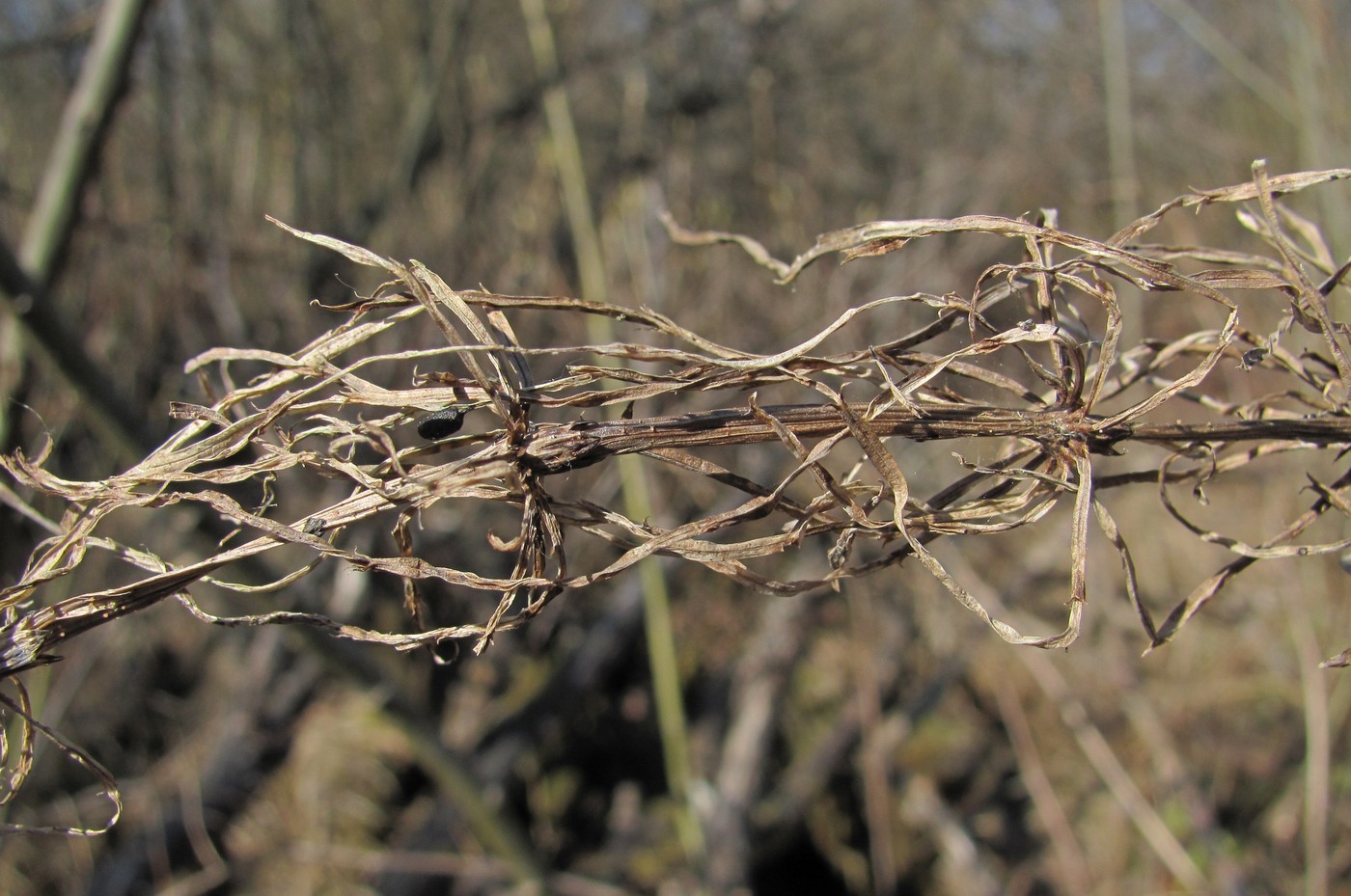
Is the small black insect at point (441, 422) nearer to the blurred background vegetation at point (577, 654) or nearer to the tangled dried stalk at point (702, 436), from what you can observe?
the tangled dried stalk at point (702, 436)

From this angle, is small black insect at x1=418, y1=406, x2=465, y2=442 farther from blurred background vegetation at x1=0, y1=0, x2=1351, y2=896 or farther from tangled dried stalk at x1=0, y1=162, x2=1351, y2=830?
blurred background vegetation at x1=0, y1=0, x2=1351, y2=896

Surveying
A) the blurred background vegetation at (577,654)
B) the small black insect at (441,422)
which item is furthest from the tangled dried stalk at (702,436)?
the blurred background vegetation at (577,654)

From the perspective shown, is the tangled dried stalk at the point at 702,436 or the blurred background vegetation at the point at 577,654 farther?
the blurred background vegetation at the point at 577,654

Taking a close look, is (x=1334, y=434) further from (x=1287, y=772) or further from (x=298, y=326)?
(x=1287, y=772)

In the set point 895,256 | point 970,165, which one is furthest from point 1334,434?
point 970,165

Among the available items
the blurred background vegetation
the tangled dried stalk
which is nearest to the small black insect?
the tangled dried stalk
